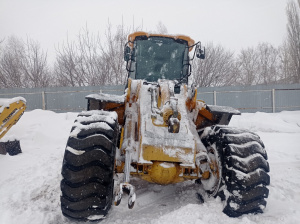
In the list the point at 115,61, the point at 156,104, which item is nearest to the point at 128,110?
the point at 156,104

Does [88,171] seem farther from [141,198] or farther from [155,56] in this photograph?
[155,56]

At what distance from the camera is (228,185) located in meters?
2.88

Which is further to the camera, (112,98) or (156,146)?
(112,98)

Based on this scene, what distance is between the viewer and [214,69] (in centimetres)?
2369

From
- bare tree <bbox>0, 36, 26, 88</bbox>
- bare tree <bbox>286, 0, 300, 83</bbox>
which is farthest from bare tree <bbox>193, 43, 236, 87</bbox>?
→ bare tree <bbox>0, 36, 26, 88</bbox>

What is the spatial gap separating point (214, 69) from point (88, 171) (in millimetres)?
22577

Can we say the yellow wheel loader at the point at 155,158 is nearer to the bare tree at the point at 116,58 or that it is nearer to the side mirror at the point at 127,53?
the side mirror at the point at 127,53

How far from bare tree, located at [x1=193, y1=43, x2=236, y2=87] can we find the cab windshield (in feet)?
61.3

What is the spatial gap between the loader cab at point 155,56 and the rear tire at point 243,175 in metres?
1.70

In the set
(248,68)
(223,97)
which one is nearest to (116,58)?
(223,97)

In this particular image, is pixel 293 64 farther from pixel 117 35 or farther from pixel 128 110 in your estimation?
pixel 128 110

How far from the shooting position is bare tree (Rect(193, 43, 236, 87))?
22.9m

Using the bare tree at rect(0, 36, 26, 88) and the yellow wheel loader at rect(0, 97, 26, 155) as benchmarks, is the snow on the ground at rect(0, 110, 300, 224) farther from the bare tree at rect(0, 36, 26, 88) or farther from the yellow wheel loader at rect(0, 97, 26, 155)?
the bare tree at rect(0, 36, 26, 88)

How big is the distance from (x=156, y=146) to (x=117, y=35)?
17929 millimetres
